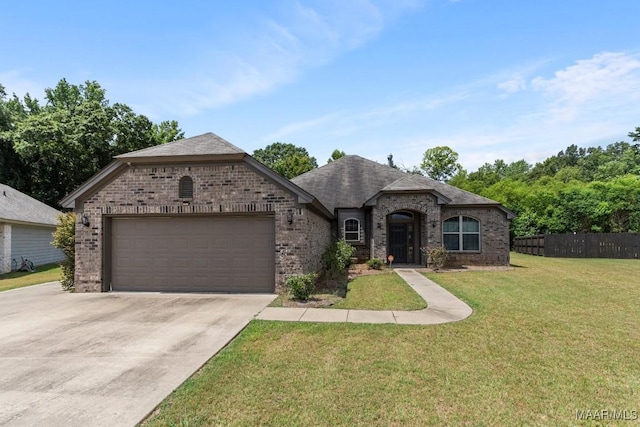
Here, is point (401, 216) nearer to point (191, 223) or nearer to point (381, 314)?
point (381, 314)

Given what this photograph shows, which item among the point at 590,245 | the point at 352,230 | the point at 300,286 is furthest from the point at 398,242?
the point at 590,245

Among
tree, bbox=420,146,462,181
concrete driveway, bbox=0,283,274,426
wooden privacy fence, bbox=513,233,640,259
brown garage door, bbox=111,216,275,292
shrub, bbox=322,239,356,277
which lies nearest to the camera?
concrete driveway, bbox=0,283,274,426

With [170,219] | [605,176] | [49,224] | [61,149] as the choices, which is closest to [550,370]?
[170,219]

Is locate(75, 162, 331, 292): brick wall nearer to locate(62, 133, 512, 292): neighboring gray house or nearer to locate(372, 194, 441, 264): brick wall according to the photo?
locate(62, 133, 512, 292): neighboring gray house

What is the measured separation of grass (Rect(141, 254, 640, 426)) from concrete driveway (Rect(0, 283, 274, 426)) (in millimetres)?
521

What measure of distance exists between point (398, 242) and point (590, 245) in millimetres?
15397

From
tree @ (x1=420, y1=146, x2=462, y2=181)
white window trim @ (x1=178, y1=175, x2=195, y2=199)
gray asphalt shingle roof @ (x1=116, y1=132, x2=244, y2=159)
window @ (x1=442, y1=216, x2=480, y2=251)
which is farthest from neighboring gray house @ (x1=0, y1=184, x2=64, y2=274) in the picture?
tree @ (x1=420, y1=146, x2=462, y2=181)

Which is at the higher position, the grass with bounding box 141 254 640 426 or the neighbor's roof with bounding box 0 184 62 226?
the neighbor's roof with bounding box 0 184 62 226

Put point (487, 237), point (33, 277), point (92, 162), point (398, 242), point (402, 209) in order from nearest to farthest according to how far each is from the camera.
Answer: point (33, 277)
point (402, 209)
point (487, 237)
point (398, 242)
point (92, 162)

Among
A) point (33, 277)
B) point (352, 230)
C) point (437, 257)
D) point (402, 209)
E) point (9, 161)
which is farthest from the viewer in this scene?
point (9, 161)

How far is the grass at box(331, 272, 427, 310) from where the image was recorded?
8484 mm

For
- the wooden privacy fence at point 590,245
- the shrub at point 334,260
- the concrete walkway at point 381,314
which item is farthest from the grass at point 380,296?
the wooden privacy fence at point 590,245

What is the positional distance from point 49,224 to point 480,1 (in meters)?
24.6

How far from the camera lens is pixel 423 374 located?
14.9 ft
